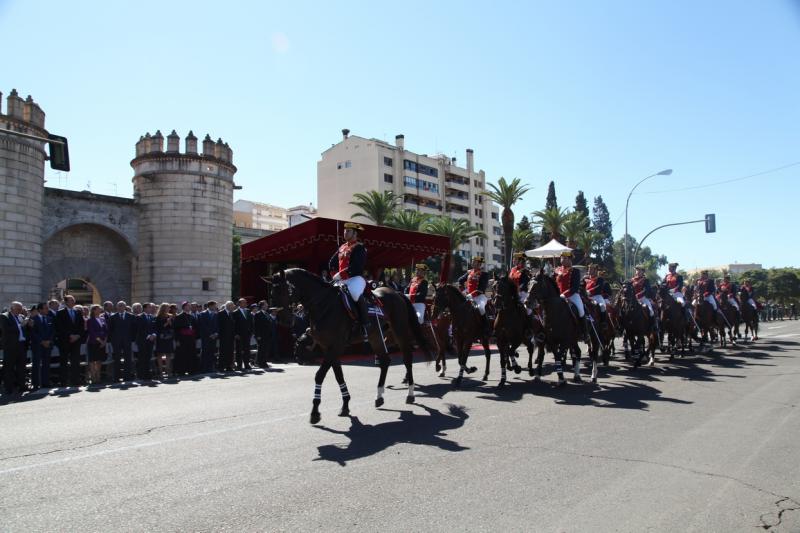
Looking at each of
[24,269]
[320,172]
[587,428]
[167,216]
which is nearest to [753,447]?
[587,428]

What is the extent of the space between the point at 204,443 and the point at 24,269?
73.8 ft

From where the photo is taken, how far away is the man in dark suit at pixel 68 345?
13.0m

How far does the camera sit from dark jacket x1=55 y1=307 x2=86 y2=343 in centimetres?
1303

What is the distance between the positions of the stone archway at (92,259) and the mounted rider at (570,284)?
2656 centimetres

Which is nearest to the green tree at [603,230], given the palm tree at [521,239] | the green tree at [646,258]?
the green tree at [646,258]

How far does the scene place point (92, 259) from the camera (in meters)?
29.9

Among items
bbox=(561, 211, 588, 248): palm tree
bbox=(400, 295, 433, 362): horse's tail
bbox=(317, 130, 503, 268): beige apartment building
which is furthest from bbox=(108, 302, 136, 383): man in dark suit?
bbox=(317, 130, 503, 268): beige apartment building

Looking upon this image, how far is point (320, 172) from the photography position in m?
81.2

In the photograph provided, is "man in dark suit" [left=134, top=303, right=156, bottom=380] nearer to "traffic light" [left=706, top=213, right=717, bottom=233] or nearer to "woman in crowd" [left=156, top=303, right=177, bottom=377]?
"woman in crowd" [left=156, top=303, right=177, bottom=377]

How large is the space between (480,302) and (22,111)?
2265cm

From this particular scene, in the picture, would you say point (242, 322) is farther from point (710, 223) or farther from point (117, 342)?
point (710, 223)

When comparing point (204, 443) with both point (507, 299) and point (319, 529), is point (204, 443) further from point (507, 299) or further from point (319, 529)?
point (507, 299)

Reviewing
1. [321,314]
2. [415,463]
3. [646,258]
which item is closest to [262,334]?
[321,314]

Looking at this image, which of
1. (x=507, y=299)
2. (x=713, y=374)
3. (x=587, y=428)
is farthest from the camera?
(x=713, y=374)
